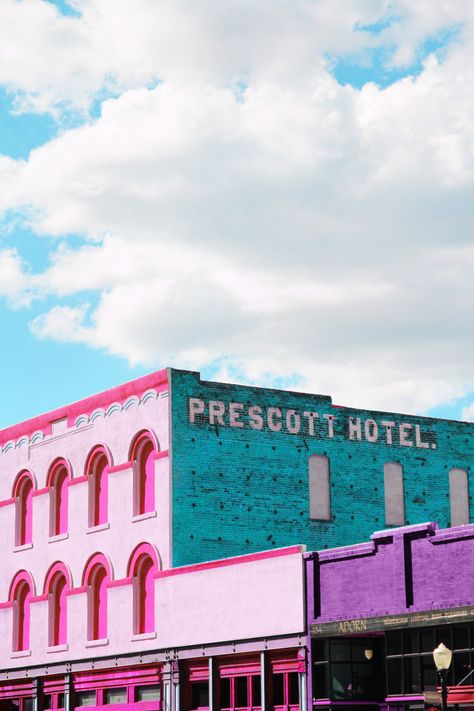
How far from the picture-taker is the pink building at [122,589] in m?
36.5

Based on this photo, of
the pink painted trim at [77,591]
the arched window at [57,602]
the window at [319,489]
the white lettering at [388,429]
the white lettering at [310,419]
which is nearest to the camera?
the window at [319,489]

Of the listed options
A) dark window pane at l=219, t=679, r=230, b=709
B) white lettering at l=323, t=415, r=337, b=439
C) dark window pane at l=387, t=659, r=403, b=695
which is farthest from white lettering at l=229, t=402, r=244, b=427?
dark window pane at l=387, t=659, r=403, b=695

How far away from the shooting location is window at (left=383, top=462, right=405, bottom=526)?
4438 cm

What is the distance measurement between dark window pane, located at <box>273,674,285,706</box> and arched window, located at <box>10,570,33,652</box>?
13.6 m

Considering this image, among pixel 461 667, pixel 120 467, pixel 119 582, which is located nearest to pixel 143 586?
pixel 119 582

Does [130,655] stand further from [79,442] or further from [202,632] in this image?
[79,442]

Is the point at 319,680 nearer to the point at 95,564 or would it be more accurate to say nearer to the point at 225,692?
the point at 225,692

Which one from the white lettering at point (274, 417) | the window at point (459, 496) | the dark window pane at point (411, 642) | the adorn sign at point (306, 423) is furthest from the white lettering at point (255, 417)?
the dark window pane at point (411, 642)

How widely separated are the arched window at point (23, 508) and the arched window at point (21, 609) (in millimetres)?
1272

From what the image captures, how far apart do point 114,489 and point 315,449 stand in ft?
20.6

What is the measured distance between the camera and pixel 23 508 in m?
48.6

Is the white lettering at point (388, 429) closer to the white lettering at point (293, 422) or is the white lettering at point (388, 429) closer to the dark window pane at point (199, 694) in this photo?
the white lettering at point (293, 422)

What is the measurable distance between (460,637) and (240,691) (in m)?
7.93

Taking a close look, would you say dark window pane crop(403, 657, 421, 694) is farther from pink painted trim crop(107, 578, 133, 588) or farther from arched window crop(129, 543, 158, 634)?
pink painted trim crop(107, 578, 133, 588)
